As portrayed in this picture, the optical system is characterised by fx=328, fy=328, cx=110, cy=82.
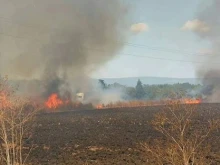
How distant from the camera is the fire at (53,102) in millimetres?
99575

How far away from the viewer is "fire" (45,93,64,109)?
327ft

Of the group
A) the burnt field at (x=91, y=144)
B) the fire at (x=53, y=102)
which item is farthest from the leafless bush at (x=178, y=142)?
the fire at (x=53, y=102)

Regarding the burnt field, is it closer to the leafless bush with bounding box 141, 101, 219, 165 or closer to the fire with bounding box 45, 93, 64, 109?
the leafless bush with bounding box 141, 101, 219, 165

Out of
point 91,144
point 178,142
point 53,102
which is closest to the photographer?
point 178,142

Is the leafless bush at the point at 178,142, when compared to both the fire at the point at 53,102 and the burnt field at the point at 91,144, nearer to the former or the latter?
the burnt field at the point at 91,144

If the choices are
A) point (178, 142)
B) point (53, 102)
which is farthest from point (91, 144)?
point (53, 102)

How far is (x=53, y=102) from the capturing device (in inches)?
4028

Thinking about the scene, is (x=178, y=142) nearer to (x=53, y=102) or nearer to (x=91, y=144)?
(x=91, y=144)

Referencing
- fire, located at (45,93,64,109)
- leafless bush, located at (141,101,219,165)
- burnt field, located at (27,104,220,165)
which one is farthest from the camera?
fire, located at (45,93,64,109)

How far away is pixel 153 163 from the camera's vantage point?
2373 centimetres

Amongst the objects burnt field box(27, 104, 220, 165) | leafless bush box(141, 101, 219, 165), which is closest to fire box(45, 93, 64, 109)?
burnt field box(27, 104, 220, 165)

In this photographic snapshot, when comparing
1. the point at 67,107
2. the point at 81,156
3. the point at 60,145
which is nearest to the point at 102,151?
the point at 81,156

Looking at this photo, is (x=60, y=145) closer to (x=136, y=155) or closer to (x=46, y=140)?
(x=46, y=140)

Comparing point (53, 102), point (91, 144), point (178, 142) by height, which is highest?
point (53, 102)
